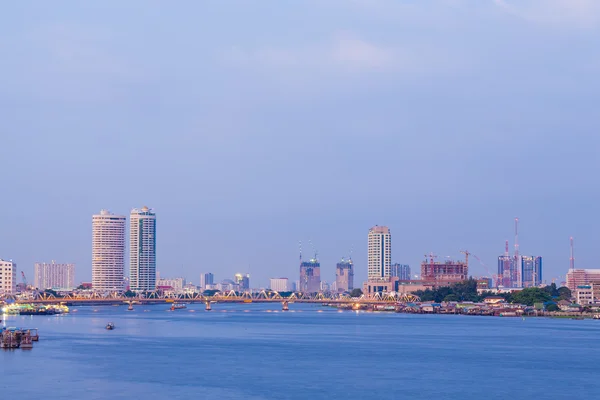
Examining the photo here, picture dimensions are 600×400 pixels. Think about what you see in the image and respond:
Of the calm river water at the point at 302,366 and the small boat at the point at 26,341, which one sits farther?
the small boat at the point at 26,341

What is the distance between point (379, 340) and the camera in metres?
106

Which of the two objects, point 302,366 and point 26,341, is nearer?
point 302,366

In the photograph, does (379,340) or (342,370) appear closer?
(342,370)

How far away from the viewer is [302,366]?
247 feet

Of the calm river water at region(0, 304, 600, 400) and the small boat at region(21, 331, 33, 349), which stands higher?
the small boat at region(21, 331, 33, 349)

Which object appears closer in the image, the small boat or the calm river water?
the calm river water

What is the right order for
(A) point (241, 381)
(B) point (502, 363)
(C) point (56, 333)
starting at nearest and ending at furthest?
1. (A) point (241, 381)
2. (B) point (502, 363)
3. (C) point (56, 333)

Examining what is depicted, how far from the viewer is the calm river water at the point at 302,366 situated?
60.3 meters

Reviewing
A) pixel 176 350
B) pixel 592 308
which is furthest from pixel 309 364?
pixel 592 308

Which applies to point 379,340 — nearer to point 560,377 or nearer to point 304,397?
point 560,377

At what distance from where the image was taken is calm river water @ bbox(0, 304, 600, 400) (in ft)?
198

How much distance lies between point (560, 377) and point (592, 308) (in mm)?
127071

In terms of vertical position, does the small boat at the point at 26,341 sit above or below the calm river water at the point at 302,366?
above

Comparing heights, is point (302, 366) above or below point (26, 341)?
below
